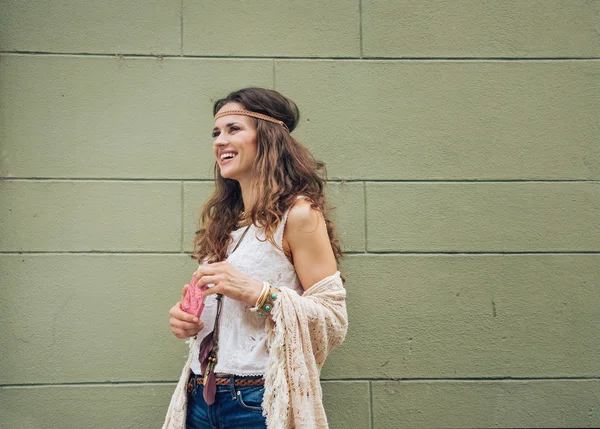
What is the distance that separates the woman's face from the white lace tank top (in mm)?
257

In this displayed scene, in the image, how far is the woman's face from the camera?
2.06 m

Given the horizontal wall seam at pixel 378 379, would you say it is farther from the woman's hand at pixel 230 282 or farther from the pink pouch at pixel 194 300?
the woman's hand at pixel 230 282

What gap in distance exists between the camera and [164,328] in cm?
269

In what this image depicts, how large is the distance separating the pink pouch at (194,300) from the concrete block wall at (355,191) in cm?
82

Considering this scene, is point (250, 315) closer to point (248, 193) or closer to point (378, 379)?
point (248, 193)

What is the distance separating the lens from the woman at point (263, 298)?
5.79 feet

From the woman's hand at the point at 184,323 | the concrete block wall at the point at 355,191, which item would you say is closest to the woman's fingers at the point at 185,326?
the woman's hand at the point at 184,323

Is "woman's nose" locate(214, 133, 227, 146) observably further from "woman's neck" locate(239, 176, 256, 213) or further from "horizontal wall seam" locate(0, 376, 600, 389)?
"horizontal wall seam" locate(0, 376, 600, 389)

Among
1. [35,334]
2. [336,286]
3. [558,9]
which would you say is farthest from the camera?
[558,9]

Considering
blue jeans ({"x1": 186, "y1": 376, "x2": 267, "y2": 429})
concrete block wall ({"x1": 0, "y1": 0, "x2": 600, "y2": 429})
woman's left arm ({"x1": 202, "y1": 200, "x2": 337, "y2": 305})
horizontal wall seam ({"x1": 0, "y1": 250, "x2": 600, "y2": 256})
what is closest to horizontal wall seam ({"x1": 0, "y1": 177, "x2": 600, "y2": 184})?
concrete block wall ({"x1": 0, "y1": 0, "x2": 600, "y2": 429})

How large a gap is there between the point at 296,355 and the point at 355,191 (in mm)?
1181

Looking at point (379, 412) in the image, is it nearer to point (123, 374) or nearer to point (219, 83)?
point (123, 374)

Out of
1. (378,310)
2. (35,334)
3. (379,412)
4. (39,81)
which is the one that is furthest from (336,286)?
(39,81)

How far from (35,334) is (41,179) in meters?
0.74
